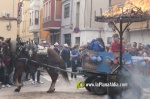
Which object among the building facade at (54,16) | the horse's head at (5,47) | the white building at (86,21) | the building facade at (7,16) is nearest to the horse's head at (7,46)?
the horse's head at (5,47)

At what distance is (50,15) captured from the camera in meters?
35.3

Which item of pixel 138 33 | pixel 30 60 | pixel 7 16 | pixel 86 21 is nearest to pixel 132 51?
pixel 30 60

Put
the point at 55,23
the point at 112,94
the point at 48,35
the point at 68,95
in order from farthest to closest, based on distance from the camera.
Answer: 1. the point at 48,35
2. the point at 55,23
3. the point at 68,95
4. the point at 112,94

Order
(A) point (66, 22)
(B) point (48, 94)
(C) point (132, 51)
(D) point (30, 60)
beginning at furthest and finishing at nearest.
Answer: (A) point (66, 22), (C) point (132, 51), (D) point (30, 60), (B) point (48, 94)

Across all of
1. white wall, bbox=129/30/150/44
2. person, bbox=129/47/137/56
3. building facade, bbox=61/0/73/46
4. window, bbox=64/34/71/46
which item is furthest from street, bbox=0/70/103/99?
window, bbox=64/34/71/46

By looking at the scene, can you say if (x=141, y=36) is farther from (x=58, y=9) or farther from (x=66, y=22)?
(x=58, y=9)

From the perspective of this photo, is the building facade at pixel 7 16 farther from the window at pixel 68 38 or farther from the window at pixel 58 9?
the window at pixel 58 9

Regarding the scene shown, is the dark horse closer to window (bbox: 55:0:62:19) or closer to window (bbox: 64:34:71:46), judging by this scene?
window (bbox: 64:34:71:46)

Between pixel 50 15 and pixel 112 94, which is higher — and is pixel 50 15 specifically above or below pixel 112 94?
above

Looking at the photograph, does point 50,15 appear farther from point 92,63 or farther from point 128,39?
point 92,63

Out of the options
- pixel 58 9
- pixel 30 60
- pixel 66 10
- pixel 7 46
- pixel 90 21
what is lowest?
pixel 30 60

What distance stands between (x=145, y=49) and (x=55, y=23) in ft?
70.8

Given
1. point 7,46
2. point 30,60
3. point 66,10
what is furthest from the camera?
point 66,10

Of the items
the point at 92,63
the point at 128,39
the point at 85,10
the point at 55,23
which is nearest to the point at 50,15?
the point at 55,23
